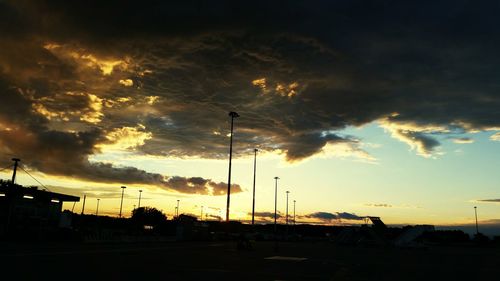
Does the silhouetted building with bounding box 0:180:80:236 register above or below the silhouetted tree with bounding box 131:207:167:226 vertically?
below

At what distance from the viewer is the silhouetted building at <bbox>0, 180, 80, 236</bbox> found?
56.3 meters

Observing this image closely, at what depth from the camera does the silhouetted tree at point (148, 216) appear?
150000 millimetres

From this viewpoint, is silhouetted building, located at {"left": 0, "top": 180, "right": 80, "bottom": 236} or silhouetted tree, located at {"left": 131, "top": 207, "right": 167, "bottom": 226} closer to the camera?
silhouetted building, located at {"left": 0, "top": 180, "right": 80, "bottom": 236}

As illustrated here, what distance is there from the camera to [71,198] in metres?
71.9

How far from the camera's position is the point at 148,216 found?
15700cm

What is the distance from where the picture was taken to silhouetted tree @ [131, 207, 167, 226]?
492ft

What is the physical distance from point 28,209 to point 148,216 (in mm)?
92352

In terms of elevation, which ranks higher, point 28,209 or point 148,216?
point 148,216

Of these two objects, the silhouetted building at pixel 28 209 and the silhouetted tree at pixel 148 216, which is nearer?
the silhouetted building at pixel 28 209

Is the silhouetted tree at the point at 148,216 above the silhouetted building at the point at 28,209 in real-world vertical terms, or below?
above

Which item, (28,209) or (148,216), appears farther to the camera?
(148,216)

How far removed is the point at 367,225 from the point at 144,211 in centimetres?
10725

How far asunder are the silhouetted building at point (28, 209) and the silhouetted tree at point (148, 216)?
73768 millimetres

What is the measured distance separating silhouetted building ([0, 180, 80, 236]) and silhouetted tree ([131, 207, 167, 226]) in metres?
73.8
